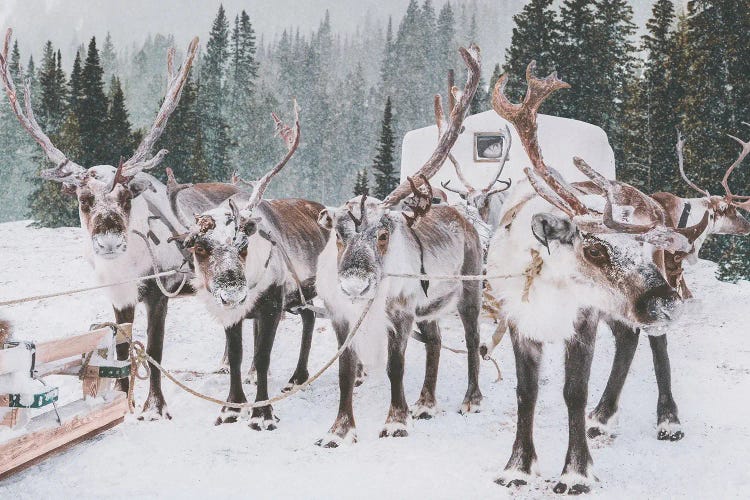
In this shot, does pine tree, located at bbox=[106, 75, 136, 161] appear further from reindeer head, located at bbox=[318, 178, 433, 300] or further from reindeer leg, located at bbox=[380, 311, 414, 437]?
reindeer leg, located at bbox=[380, 311, 414, 437]

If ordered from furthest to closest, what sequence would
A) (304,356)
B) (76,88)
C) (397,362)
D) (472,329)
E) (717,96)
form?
(76,88) < (717,96) < (304,356) < (472,329) < (397,362)

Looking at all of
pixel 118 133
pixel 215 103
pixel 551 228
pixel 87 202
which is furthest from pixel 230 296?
pixel 215 103

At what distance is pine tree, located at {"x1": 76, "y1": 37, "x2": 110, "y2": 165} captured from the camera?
123 feet

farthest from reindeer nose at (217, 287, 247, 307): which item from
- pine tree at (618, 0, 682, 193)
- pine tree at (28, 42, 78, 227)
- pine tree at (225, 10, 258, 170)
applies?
pine tree at (225, 10, 258, 170)

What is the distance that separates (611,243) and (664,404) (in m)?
2.28

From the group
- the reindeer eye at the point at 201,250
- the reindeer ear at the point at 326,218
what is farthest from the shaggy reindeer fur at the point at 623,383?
the reindeer eye at the point at 201,250

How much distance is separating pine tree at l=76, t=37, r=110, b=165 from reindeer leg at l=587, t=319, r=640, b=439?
36782 mm

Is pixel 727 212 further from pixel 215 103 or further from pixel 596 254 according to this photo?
pixel 215 103

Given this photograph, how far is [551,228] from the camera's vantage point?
13.7 ft

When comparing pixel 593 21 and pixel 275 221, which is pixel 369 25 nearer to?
pixel 593 21

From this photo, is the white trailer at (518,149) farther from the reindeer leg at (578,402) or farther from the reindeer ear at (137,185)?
the reindeer leg at (578,402)

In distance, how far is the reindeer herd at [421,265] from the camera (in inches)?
164

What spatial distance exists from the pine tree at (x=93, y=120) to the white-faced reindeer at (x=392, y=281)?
35454 millimetres

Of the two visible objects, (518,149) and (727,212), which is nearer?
(727,212)
